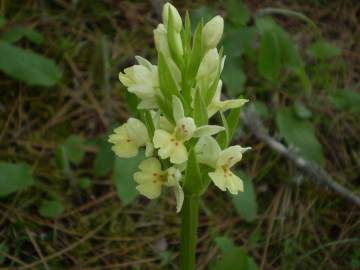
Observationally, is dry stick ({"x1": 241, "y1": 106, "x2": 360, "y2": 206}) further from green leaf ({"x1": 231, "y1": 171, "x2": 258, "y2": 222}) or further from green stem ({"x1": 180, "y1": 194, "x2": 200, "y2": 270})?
green stem ({"x1": 180, "y1": 194, "x2": 200, "y2": 270})

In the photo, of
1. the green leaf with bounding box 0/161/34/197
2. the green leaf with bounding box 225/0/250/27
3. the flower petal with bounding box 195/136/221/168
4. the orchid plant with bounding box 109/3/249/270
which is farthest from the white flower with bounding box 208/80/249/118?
the green leaf with bounding box 225/0/250/27

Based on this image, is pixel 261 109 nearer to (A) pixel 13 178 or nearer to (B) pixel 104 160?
(B) pixel 104 160

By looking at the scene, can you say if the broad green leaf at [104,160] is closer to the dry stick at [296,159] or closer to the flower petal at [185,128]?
the dry stick at [296,159]

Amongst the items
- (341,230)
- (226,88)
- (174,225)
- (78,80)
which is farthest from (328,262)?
(78,80)

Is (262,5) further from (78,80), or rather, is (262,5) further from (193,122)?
(193,122)

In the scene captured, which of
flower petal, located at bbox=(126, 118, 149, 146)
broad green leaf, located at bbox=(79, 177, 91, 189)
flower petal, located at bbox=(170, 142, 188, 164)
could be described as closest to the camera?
flower petal, located at bbox=(170, 142, 188, 164)

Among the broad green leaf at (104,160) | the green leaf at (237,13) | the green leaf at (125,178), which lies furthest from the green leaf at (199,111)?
the green leaf at (237,13)
